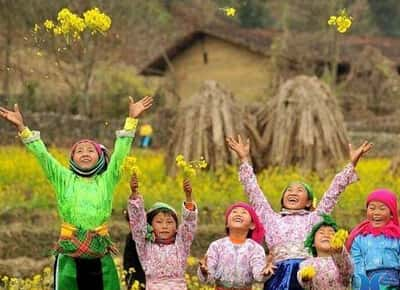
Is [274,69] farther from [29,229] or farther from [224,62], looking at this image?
[29,229]

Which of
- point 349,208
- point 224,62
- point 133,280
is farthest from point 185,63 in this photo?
point 133,280

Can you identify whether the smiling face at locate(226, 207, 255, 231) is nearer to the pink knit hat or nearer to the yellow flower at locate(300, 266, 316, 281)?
the yellow flower at locate(300, 266, 316, 281)

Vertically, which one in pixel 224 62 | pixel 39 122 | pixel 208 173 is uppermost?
pixel 224 62

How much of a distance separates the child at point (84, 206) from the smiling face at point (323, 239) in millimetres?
1321

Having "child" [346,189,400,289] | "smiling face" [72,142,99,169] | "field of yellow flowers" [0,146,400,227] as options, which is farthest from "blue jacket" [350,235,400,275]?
"field of yellow flowers" [0,146,400,227]

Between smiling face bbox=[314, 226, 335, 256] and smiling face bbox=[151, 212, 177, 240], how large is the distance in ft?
3.17

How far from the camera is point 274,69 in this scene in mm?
31266

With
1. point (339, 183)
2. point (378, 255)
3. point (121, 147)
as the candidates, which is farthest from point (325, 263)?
point (121, 147)

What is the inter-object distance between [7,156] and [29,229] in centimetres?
455

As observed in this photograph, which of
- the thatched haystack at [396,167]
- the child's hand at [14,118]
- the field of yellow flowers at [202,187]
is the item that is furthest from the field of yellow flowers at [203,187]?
the child's hand at [14,118]

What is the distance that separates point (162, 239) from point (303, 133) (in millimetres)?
10283

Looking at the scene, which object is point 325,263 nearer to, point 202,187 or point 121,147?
point 121,147

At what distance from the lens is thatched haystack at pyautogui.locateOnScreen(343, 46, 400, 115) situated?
3194cm

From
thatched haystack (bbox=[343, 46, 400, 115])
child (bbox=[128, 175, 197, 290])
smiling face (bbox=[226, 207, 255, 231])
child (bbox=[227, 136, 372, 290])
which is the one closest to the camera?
child (bbox=[128, 175, 197, 290])
